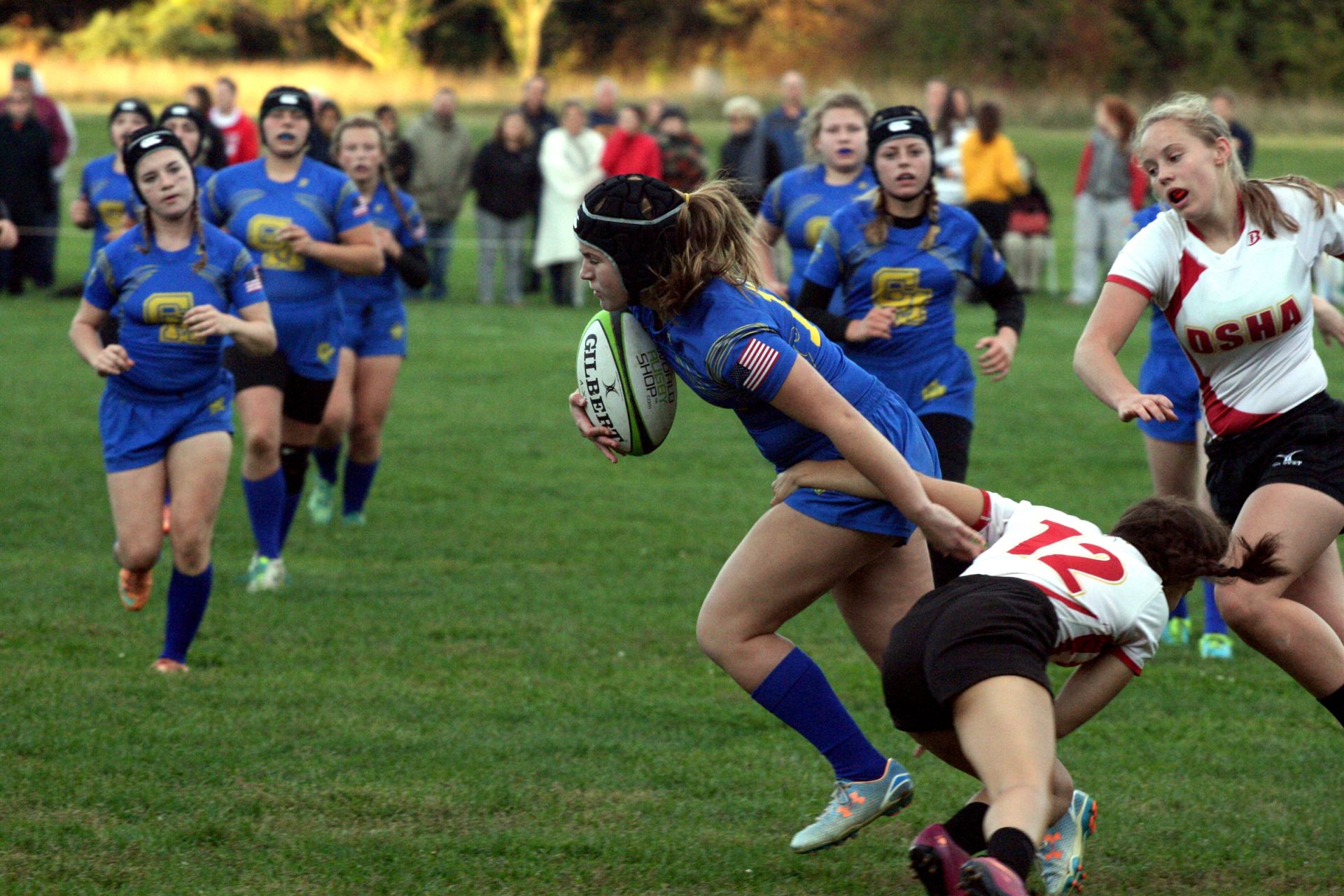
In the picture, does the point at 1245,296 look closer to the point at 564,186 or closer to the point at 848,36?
the point at 564,186

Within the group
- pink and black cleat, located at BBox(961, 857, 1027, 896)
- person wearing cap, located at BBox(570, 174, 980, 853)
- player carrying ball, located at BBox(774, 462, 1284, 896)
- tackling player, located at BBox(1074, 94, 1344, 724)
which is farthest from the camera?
tackling player, located at BBox(1074, 94, 1344, 724)

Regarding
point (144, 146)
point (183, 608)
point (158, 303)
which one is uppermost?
point (144, 146)

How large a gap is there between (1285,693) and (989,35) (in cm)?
4720

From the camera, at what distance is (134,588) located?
661cm

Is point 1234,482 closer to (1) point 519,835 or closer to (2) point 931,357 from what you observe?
(2) point 931,357

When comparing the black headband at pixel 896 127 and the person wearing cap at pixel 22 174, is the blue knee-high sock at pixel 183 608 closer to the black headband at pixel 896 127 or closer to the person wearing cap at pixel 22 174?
the black headband at pixel 896 127

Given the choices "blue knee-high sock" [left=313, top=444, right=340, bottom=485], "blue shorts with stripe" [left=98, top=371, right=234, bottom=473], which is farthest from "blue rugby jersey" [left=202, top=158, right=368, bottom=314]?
"blue shorts with stripe" [left=98, top=371, right=234, bottom=473]

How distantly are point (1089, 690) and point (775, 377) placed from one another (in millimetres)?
1128

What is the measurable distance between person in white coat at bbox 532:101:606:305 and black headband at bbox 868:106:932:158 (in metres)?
12.9

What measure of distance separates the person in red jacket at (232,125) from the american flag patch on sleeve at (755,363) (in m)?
14.2

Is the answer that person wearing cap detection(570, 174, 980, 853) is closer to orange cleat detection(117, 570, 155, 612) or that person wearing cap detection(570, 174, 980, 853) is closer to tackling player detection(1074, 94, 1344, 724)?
tackling player detection(1074, 94, 1344, 724)

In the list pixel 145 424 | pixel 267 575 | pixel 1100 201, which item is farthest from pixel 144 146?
pixel 1100 201

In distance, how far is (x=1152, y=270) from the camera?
462 centimetres

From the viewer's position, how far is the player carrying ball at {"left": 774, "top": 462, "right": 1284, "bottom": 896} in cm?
361
